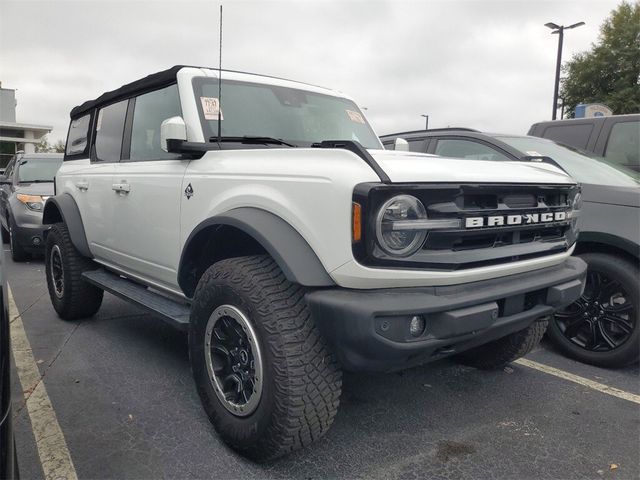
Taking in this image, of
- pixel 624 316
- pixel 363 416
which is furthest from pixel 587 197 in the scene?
pixel 363 416

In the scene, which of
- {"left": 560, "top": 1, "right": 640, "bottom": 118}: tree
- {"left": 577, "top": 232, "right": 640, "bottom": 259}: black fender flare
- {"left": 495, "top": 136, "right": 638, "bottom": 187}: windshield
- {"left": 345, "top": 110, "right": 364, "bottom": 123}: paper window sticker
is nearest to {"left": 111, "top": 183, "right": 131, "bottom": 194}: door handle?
{"left": 345, "top": 110, "right": 364, "bottom": 123}: paper window sticker

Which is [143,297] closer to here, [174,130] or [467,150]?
[174,130]

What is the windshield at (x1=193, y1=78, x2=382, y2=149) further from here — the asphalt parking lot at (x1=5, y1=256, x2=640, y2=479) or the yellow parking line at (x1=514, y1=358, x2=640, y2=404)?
the yellow parking line at (x1=514, y1=358, x2=640, y2=404)

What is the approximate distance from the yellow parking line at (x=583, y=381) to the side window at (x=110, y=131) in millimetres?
3453

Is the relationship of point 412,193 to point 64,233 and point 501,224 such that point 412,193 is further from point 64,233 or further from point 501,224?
point 64,233

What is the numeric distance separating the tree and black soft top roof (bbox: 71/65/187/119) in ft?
83.8

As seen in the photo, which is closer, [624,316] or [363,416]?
[363,416]

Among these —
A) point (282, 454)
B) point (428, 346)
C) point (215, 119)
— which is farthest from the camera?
point (215, 119)

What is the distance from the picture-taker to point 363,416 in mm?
2914

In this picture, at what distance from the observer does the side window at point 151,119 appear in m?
3.30

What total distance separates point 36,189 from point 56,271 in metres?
3.98

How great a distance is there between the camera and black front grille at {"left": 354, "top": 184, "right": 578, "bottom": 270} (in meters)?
2.04

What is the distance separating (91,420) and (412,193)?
6.98ft

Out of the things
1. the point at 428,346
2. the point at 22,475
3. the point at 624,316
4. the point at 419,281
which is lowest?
the point at 22,475
